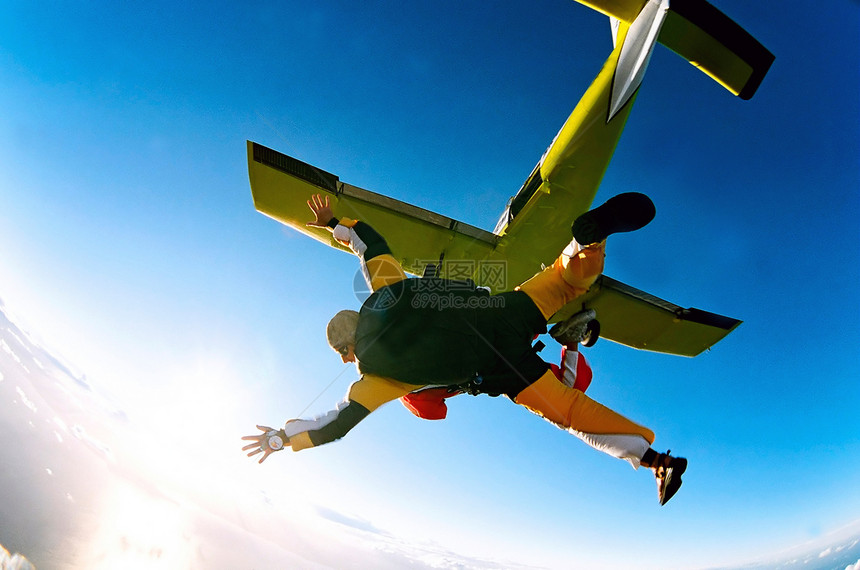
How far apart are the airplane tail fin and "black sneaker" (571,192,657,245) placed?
2132 millimetres

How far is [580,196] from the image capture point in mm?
4090

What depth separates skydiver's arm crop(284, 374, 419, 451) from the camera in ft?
8.03

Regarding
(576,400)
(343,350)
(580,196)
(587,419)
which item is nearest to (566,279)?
(576,400)

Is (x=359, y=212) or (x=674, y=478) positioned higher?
(x=359, y=212)

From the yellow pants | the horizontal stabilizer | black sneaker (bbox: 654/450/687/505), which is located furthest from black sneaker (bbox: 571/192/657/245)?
the horizontal stabilizer

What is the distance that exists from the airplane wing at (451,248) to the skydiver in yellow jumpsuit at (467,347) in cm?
179

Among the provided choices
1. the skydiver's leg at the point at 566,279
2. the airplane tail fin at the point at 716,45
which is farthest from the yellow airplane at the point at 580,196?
the skydiver's leg at the point at 566,279

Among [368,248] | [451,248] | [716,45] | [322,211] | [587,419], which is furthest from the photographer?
[451,248]

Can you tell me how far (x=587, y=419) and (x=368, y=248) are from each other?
1733 millimetres

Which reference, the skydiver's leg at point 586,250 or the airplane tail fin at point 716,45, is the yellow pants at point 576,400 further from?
the airplane tail fin at point 716,45

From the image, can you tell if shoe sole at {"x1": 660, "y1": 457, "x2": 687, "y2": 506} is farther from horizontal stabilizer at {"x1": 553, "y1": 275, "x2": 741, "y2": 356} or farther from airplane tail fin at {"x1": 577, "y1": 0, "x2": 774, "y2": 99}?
airplane tail fin at {"x1": 577, "y1": 0, "x2": 774, "y2": 99}

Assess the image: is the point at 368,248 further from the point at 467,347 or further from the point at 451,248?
the point at 451,248

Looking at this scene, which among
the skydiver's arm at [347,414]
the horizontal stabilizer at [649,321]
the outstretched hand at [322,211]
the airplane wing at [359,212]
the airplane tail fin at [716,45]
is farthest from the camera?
the horizontal stabilizer at [649,321]

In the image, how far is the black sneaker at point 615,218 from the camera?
2.13m
